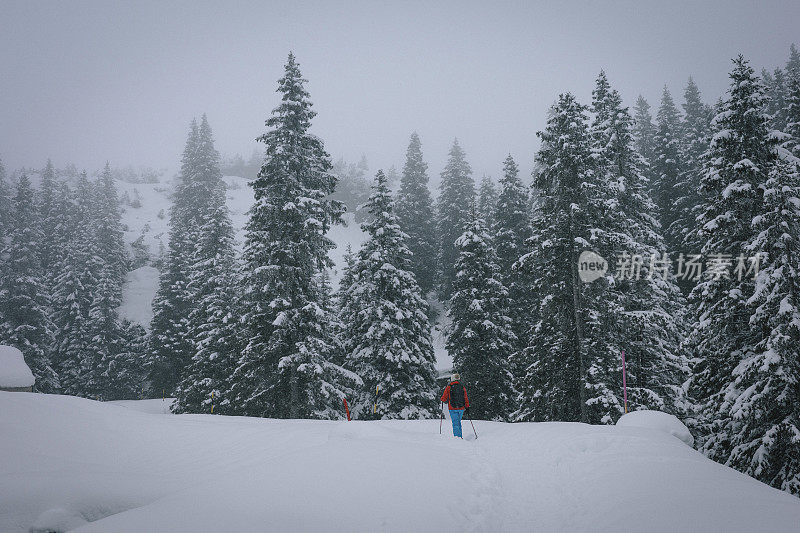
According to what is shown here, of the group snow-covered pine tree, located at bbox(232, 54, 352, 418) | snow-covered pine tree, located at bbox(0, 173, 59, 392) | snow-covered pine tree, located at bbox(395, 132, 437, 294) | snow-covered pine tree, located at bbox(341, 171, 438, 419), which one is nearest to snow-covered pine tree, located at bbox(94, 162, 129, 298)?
snow-covered pine tree, located at bbox(0, 173, 59, 392)

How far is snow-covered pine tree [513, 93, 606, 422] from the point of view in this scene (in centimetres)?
1916

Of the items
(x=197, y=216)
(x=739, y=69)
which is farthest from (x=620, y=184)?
(x=197, y=216)

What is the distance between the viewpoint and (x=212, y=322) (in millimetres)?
28344

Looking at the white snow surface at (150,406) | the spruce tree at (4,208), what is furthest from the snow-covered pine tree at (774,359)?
the spruce tree at (4,208)

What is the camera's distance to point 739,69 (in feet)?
50.3

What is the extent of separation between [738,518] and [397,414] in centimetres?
1853

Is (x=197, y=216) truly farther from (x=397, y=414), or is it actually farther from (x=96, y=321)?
(x=397, y=414)

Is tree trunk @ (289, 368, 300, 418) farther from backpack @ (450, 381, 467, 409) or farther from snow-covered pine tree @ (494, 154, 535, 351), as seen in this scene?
snow-covered pine tree @ (494, 154, 535, 351)

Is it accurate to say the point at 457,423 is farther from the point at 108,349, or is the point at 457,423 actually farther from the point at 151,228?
the point at 151,228

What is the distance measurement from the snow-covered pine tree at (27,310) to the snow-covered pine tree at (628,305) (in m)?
41.4

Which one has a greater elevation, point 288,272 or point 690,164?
point 690,164

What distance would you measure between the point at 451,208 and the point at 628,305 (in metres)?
32.1

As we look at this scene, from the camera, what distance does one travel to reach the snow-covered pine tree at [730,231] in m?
14.5

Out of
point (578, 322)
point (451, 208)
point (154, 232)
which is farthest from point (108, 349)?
point (578, 322)
